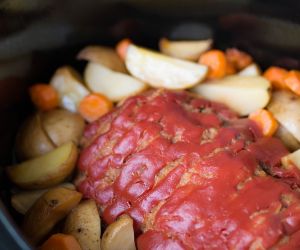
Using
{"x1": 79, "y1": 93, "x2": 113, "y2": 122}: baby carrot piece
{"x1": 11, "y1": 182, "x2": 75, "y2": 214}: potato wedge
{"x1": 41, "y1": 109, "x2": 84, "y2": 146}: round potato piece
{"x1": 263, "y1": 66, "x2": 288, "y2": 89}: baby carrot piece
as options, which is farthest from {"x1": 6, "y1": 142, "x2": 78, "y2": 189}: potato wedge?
{"x1": 263, "y1": 66, "x2": 288, "y2": 89}: baby carrot piece

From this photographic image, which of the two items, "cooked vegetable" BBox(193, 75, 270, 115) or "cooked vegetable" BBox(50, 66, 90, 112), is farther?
"cooked vegetable" BBox(50, 66, 90, 112)

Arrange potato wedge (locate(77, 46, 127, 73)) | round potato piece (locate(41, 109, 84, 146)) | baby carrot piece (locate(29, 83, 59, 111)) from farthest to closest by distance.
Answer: potato wedge (locate(77, 46, 127, 73))
baby carrot piece (locate(29, 83, 59, 111))
round potato piece (locate(41, 109, 84, 146))

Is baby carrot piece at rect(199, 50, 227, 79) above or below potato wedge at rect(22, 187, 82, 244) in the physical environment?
above

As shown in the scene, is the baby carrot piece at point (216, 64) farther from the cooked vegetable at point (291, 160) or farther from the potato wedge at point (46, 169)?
the potato wedge at point (46, 169)

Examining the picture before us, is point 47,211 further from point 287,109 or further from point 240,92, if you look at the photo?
point 287,109

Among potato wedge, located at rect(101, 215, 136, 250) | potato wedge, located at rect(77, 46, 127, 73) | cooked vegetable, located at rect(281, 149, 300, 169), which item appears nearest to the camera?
potato wedge, located at rect(101, 215, 136, 250)

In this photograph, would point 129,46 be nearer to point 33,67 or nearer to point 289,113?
point 33,67

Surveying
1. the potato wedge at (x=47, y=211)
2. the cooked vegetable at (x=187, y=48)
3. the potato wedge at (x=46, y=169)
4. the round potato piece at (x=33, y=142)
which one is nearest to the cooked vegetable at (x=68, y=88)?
the round potato piece at (x=33, y=142)

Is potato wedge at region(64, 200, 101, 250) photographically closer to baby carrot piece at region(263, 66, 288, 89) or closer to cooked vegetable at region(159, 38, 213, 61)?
cooked vegetable at region(159, 38, 213, 61)
